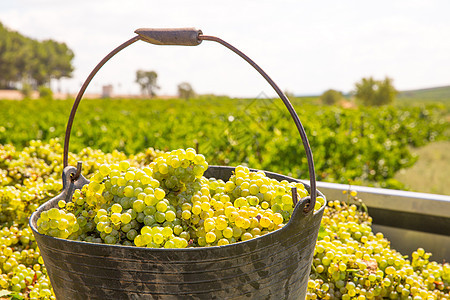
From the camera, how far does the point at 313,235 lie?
4.61 ft

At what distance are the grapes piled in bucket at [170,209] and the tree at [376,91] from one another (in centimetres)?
2793

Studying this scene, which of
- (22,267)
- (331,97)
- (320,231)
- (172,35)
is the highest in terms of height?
(331,97)

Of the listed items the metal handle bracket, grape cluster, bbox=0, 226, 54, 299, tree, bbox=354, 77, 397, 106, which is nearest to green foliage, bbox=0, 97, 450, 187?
grape cluster, bbox=0, 226, 54, 299

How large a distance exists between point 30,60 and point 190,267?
316 ft

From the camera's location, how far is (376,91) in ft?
89.1

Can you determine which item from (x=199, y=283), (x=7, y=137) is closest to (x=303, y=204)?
(x=199, y=283)

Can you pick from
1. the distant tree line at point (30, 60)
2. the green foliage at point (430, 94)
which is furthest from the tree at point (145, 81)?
the green foliage at point (430, 94)

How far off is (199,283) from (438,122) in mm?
19058

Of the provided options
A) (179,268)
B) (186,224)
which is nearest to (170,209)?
(186,224)

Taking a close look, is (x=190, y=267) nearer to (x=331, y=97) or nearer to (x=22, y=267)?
(x=22, y=267)

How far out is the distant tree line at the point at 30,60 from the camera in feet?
250

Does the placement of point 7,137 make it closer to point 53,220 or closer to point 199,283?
point 53,220

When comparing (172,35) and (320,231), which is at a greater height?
(172,35)

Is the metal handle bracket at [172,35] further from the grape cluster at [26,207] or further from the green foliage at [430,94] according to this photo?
the green foliage at [430,94]
